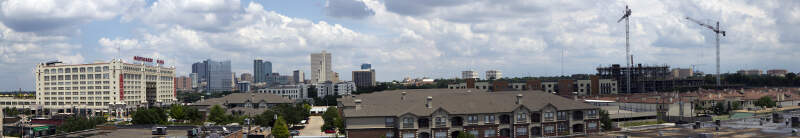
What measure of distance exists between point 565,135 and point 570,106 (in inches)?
211

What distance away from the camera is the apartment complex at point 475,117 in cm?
9338

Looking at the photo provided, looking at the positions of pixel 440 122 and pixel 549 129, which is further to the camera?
pixel 549 129

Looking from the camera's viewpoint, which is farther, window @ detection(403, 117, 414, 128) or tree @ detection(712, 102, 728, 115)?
tree @ detection(712, 102, 728, 115)

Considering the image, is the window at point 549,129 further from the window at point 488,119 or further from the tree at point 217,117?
the tree at point 217,117

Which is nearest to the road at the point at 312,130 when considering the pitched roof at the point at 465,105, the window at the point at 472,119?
the pitched roof at the point at 465,105

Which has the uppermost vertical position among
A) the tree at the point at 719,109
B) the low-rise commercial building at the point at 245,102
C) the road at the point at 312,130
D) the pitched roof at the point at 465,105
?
the pitched roof at the point at 465,105

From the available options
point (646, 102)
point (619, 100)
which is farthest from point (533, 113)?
point (619, 100)

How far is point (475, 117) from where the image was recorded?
96.8 m

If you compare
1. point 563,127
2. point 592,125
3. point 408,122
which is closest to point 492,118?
point 563,127

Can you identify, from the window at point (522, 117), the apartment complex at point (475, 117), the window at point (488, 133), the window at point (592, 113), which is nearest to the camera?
the apartment complex at point (475, 117)

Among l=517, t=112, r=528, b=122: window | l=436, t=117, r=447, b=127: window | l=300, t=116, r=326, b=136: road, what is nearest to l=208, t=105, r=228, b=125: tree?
l=300, t=116, r=326, b=136: road

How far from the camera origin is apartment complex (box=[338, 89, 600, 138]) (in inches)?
3676

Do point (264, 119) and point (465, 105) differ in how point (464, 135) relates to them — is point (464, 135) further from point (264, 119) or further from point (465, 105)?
point (264, 119)

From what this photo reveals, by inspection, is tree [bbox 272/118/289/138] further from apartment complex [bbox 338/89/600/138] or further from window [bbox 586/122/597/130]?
window [bbox 586/122/597/130]
